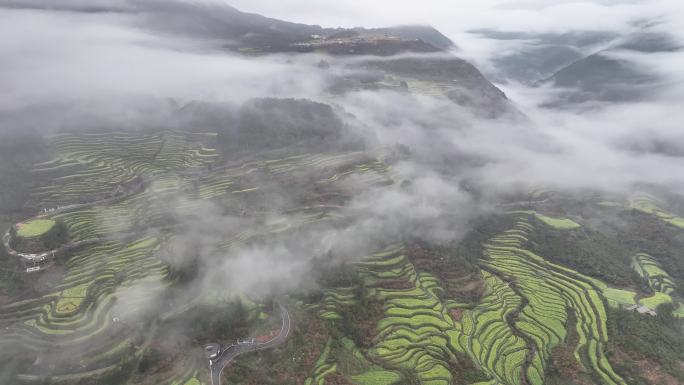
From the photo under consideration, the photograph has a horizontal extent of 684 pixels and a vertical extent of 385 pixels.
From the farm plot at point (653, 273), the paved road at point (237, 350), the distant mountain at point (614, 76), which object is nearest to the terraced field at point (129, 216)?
the paved road at point (237, 350)

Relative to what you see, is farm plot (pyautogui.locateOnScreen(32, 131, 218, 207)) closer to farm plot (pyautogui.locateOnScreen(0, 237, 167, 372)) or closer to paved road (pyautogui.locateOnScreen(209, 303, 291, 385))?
farm plot (pyautogui.locateOnScreen(0, 237, 167, 372))

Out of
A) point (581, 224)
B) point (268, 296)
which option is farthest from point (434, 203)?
point (268, 296)

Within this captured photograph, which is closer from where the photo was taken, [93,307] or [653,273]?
[93,307]

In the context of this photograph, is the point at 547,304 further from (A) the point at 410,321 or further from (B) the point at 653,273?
(B) the point at 653,273

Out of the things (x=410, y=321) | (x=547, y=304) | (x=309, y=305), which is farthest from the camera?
(x=547, y=304)

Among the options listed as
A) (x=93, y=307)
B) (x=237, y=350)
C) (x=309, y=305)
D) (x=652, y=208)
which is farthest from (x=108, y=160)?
(x=652, y=208)

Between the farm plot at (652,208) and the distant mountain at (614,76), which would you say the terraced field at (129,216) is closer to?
the farm plot at (652,208)

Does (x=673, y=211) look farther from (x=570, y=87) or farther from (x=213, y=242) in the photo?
(x=570, y=87)

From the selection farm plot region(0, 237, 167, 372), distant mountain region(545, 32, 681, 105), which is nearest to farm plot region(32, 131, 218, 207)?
farm plot region(0, 237, 167, 372)
